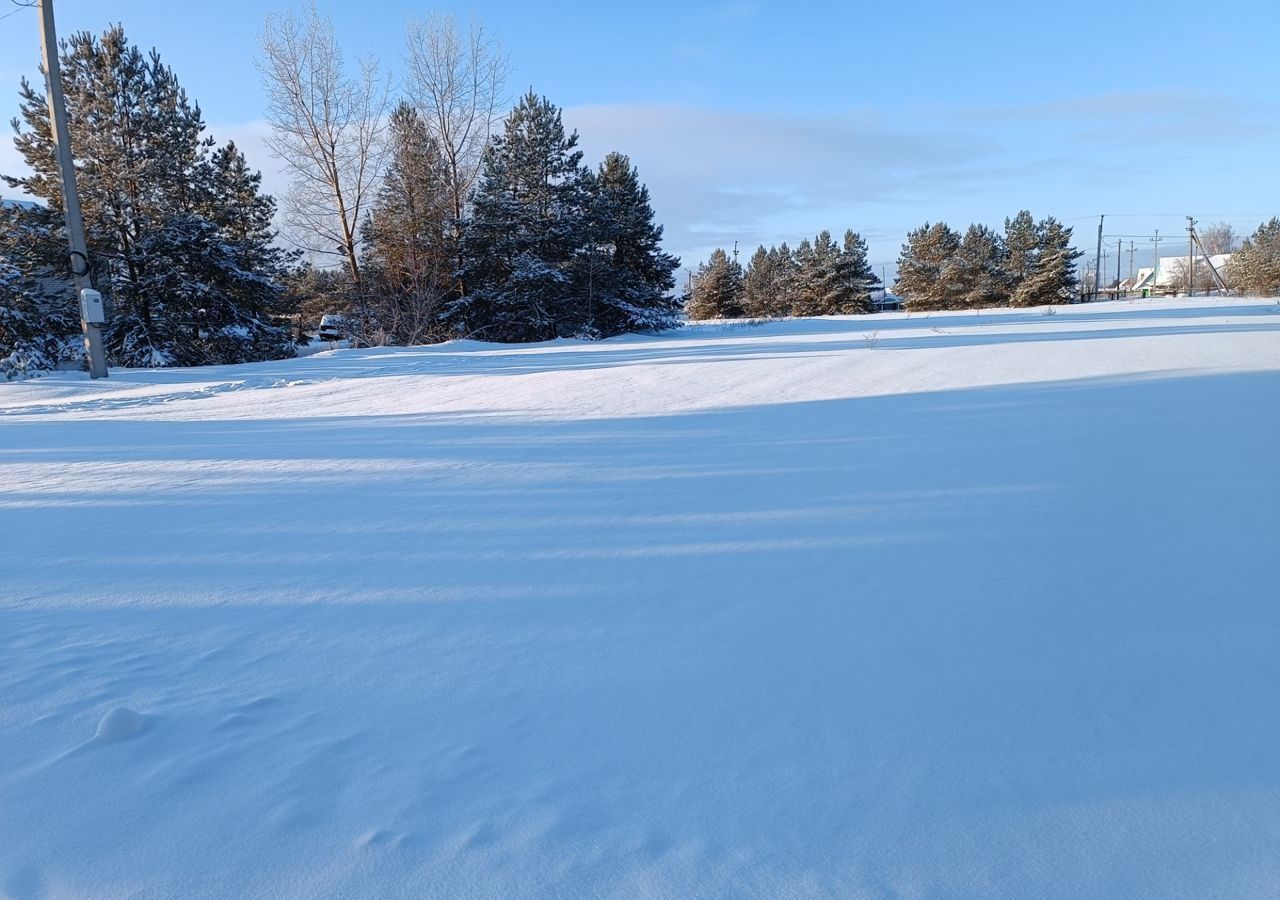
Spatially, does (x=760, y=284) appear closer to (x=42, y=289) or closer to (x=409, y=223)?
(x=409, y=223)

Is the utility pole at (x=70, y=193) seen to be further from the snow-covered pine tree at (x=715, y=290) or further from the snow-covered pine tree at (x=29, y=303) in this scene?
the snow-covered pine tree at (x=715, y=290)

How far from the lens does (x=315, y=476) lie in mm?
3789

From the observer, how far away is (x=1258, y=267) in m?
32.0

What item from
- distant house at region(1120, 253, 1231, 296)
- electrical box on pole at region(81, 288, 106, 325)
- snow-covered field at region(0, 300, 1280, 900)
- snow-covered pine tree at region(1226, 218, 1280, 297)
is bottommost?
snow-covered field at region(0, 300, 1280, 900)

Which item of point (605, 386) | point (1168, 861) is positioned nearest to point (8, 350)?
point (605, 386)

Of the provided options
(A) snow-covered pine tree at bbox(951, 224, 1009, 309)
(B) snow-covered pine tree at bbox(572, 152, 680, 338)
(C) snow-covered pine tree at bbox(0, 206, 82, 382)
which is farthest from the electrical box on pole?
(A) snow-covered pine tree at bbox(951, 224, 1009, 309)

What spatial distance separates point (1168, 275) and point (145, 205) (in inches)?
3200

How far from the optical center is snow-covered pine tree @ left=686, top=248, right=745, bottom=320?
1709 inches

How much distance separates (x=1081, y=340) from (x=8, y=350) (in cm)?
2073

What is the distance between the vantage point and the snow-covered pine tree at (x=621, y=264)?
22297 mm

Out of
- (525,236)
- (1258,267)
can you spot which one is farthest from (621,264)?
(1258,267)

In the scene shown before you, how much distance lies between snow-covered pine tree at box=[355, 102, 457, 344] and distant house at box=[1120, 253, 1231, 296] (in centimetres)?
4888

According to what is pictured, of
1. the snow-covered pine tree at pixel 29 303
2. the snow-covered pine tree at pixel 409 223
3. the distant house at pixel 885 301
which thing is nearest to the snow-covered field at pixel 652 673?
the snow-covered pine tree at pixel 29 303

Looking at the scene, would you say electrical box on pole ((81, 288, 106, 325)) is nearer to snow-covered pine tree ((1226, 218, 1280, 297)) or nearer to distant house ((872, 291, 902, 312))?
snow-covered pine tree ((1226, 218, 1280, 297))
